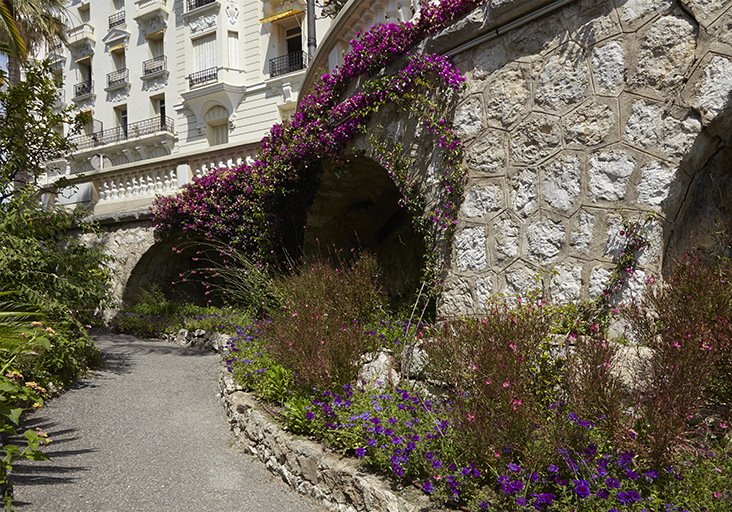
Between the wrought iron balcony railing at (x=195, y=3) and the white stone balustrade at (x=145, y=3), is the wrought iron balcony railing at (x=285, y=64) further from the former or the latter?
the white stone balustrade at (x=145, y=3)

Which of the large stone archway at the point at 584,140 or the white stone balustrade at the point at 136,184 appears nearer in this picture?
the large stone archway at the point at 584,140

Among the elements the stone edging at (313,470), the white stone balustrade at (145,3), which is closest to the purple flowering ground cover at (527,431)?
the stone edging at (313,470)

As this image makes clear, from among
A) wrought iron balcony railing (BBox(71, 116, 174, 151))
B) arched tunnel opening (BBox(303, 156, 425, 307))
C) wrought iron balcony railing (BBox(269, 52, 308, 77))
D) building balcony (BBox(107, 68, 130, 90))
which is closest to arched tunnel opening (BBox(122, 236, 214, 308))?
arched tunnel opening (BBox(303, 156, 425, 307))

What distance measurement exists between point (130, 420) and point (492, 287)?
3.72m

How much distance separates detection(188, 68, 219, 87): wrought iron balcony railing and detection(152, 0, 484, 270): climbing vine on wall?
33.9 feet

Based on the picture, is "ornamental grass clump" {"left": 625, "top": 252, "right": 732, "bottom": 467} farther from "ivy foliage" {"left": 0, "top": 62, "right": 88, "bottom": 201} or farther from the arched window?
the arched window

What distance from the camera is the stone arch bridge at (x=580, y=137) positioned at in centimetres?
319

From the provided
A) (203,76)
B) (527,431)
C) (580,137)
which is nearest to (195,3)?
(203,76)

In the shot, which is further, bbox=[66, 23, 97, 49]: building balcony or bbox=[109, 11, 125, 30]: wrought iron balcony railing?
bbox=[66, 23, 97, 49]: building balcony

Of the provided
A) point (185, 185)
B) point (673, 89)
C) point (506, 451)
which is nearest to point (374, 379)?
point (506, 451)

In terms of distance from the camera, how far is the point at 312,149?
6.32 metres

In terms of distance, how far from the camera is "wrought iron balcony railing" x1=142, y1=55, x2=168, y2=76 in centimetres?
1999

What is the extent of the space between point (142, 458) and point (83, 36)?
25224 millimetres

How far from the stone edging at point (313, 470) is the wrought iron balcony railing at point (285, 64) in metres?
15.2
